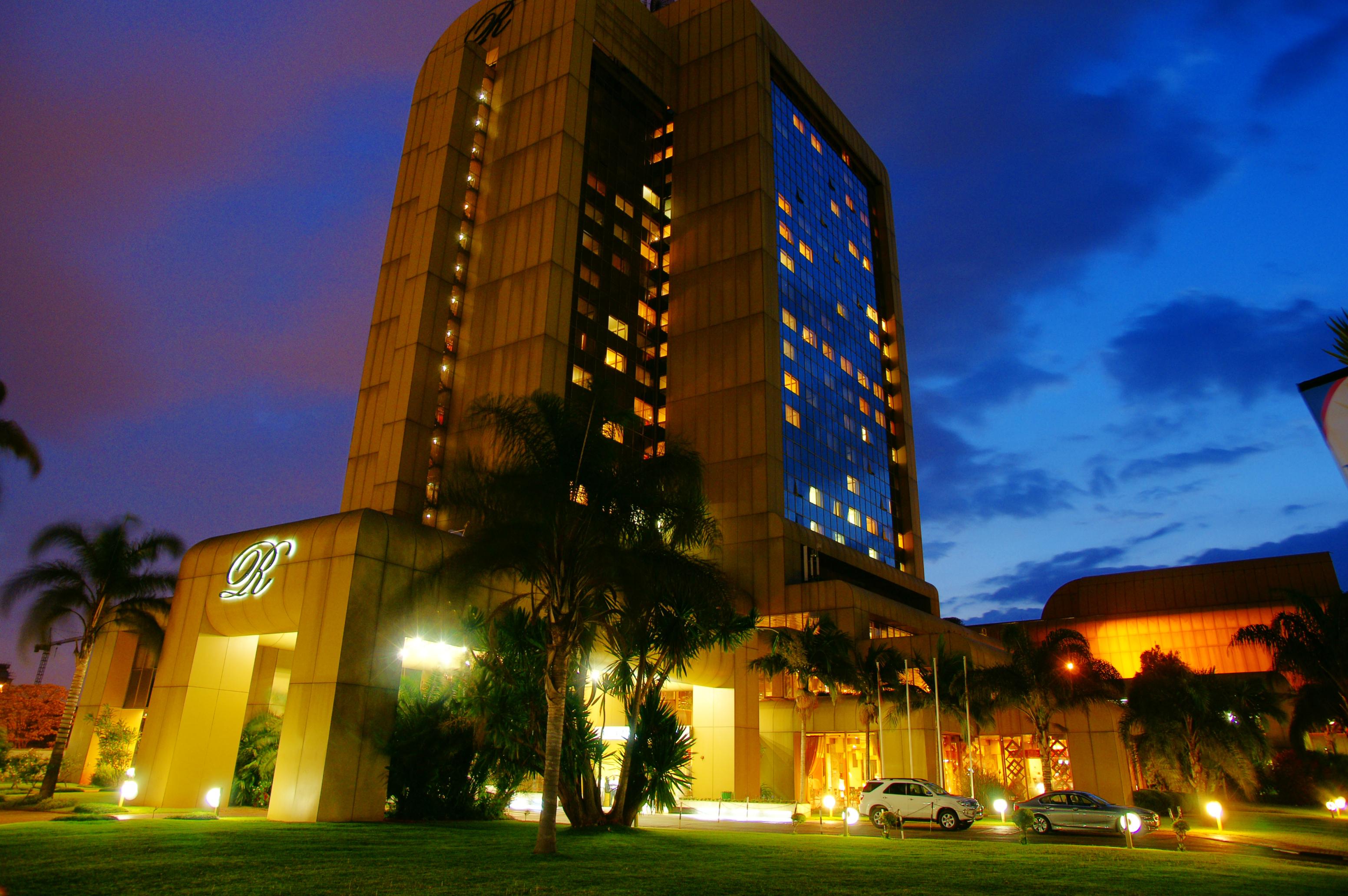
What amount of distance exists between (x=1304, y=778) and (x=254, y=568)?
207 feet

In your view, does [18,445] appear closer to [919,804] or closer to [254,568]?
[254,568]

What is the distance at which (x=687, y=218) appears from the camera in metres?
81.4

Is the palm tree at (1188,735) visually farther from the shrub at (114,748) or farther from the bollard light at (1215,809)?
the shrub at (114,748)

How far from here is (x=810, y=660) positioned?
1859 inches

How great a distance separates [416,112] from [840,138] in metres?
46.8

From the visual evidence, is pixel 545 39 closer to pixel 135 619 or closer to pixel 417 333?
pixel 417 333

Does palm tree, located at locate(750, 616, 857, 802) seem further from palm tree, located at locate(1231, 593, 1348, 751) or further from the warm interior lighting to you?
palm tree, located at locate(1231, 593, 1348, 751)

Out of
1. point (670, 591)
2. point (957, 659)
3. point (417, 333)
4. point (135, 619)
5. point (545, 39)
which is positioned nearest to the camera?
point (670, 591)

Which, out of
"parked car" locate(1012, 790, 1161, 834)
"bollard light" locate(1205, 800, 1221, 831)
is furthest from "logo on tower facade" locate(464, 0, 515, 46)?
"bollard light" locate(1205, 800, 1221, 831)

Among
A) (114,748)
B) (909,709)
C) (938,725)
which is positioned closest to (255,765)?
(114,748)

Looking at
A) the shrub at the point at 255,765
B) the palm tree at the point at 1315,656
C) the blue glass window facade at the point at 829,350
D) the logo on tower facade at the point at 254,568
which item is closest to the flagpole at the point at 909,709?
the palm tree at the point at 1315,656

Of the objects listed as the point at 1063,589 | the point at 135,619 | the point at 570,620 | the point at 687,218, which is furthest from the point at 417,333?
the point at 1063,589

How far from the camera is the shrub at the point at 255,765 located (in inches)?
1312

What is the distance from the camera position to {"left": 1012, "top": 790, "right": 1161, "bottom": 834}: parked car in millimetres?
30859
